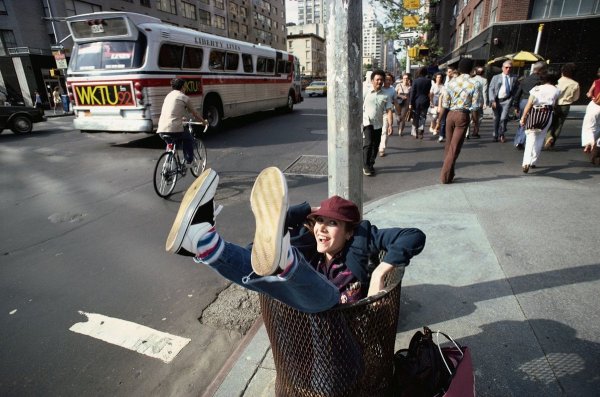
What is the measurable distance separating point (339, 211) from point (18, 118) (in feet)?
52.3

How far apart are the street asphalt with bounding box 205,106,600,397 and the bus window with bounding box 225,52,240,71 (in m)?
10.1

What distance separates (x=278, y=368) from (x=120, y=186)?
5.77 meters

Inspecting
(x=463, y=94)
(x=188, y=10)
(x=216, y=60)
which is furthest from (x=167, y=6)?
(x=463, y=94)

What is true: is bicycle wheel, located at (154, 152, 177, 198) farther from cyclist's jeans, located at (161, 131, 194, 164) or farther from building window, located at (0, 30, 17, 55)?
building window, located at (0, 30, 17, 55)

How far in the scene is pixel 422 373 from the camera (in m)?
1.62

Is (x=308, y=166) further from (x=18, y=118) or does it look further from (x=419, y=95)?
(x=18, y=118)

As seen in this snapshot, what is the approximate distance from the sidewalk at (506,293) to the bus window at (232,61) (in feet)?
33.1

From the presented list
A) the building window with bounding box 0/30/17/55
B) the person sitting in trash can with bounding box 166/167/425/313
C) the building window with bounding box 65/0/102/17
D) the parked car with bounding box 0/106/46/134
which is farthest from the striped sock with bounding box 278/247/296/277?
the building window with bounding box 0/30/17/55

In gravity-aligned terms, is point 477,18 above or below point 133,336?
above

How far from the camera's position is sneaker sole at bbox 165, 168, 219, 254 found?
1529 millimetres

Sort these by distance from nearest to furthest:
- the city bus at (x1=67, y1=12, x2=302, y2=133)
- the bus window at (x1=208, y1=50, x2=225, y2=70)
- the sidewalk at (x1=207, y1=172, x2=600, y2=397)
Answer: the sidewalk at (x1=207, y1=172, x2=600, y2=397)
the city bus at (x1=67, y1=12, x2=302, y2=133)
the bus window at (x1=208, y1=50, x2=225, y2=70)

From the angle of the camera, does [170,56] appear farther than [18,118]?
No

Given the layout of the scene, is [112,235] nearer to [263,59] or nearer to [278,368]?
[278,368]

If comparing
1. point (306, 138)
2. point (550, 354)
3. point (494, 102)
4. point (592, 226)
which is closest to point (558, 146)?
point (494, 102)
